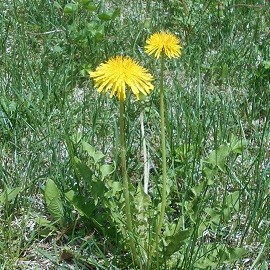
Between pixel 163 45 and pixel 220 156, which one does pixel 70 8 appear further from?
pixel 163 45

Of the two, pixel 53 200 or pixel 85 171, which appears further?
pixel 53 200

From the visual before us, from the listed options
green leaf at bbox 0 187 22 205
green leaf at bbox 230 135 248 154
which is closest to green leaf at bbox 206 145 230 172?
green leaf at bbox 230 135 248 154

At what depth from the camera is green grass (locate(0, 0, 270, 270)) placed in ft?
6.59

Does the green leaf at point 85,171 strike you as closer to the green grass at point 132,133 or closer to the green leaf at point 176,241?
the green grass at point 132,133

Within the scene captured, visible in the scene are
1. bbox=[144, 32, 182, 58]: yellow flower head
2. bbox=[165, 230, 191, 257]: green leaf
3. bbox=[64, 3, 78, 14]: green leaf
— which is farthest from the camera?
bbox=[64, 3, 78, 14]: green leaf

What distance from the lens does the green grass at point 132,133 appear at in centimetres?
201

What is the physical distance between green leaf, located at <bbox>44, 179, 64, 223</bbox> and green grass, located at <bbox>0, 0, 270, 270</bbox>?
16 millimetres

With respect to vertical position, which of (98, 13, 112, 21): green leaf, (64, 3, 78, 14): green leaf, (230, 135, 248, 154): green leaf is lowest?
(230, 135, 248, 154): green leaf

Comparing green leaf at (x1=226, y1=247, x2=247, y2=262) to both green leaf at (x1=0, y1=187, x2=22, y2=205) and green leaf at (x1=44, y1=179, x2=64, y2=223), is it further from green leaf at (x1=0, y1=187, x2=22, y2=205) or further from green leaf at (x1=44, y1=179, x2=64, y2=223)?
green leaf at (x1=0, y1=187, x2=22, y2=205)

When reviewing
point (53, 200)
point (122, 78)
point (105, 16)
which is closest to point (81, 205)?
point (53, 200)

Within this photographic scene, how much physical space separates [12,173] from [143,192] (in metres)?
0.56

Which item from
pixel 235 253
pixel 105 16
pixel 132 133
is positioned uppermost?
pixel 105 16

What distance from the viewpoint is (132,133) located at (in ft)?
7.88

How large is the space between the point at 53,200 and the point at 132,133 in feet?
1.58
